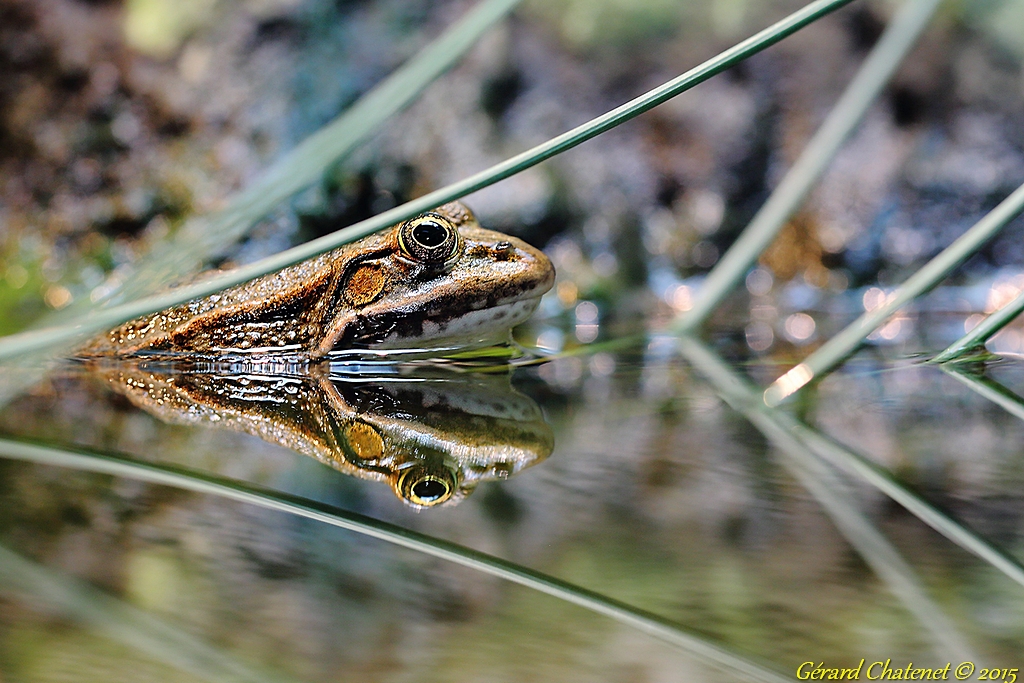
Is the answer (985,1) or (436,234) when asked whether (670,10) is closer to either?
(985,1)

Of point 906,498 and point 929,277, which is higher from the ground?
point 929,277

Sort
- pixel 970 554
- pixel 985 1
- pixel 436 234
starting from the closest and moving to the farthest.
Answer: pixel 970 554 < pixel 436 234 < pixel 985 1

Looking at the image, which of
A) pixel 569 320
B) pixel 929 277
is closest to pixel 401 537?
pixel 929 277

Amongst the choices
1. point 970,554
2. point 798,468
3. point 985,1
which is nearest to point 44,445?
point 798,468

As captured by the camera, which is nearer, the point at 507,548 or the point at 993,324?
the point at 507,548

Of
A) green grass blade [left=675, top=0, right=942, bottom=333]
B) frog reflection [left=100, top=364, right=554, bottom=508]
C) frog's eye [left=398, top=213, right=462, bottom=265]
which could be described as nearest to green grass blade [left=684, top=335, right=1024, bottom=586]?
green grass blade [left=675, top=0, right=942, bottom=333]

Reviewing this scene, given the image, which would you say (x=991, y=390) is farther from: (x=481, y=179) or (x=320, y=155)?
(x=320, y=155)
